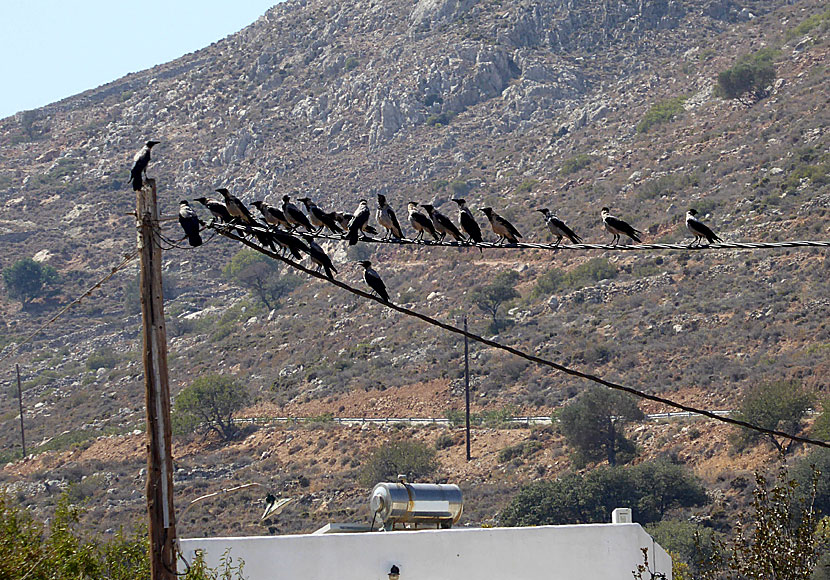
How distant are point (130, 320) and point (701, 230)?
238 ft

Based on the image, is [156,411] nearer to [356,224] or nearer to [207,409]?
[356,224]

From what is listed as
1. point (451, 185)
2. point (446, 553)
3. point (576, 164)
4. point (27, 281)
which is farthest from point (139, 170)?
point (27, 281)

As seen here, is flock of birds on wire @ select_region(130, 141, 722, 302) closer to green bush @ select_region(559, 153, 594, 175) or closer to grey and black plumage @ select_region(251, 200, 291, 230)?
grey and black plumage @ select_region(251, 200, 291, 230)

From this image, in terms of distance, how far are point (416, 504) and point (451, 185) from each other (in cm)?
7082

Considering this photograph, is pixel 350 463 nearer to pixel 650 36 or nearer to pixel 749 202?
pixel 749 202

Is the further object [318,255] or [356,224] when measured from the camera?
[356,224]

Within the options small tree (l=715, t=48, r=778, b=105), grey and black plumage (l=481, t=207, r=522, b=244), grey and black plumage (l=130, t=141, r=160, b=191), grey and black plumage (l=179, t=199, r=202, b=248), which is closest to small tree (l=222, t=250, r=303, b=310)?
small tree (l=715, t=48, r=778, b=105)

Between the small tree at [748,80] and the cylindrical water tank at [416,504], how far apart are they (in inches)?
2630

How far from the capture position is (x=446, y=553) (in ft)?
50.6

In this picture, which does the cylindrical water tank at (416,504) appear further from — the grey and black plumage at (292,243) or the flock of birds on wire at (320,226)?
the grey and black plumage at (292,243)

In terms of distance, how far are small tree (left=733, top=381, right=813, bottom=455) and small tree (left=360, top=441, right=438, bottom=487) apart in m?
13.8

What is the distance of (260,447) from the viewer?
5303 centimetres

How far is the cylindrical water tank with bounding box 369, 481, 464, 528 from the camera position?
53.1 feet

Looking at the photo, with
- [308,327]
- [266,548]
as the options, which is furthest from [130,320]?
[266,548]
